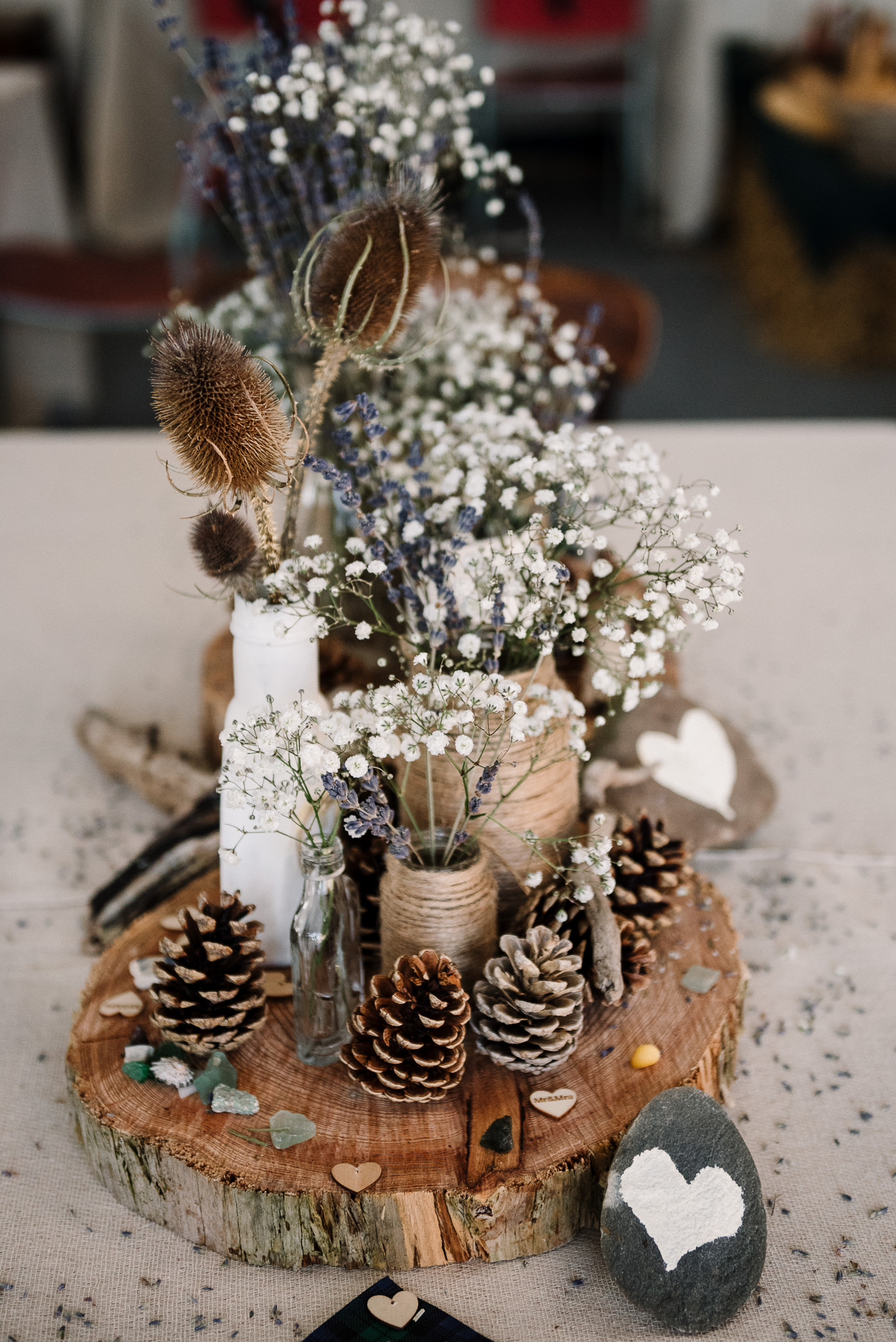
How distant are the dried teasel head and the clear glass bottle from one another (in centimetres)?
21

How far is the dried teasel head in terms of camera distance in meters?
0.86

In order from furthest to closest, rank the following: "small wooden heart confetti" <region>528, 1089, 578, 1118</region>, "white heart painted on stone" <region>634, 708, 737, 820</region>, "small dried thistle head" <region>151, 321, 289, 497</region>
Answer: "white heart painted on stone" <region>634, 708, 737, 820</region> → "small wooden heart confetti" <region>528, 1089, 578, 1118</region> → "small dried thistle head" <region>151, 321, 289, 497</region>

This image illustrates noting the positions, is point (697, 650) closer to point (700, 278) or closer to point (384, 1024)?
point (384, 1024)

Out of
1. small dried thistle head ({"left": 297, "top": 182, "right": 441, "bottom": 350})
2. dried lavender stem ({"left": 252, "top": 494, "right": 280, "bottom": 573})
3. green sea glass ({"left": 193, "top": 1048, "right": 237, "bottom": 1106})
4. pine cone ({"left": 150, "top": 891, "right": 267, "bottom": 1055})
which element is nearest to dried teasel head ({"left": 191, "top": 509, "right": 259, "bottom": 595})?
dried lavender stem ({"left": 252, "top": 494, "right": 280, "bottom": 573})

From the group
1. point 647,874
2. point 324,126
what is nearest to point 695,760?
point 647,874

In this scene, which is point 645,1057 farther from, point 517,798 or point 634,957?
point 517,798

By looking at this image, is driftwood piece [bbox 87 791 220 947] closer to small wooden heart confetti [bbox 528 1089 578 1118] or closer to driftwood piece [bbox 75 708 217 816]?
driftwood piece [bbox 75 708 217 816]

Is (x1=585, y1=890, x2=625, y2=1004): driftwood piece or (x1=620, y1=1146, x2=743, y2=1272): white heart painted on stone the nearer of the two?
(x1=620, y1=1146, x2=743, y2=1272): white heart painted on stone

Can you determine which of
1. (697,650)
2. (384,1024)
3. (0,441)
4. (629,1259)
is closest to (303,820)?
(384,1024)

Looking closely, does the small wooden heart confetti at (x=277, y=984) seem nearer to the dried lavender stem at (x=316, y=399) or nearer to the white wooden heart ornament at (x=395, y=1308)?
the white wooden heart ornament at (x=395, y=1308)

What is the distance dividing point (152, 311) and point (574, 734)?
260 centimetres

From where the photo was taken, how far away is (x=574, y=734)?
920 mm

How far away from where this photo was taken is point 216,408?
790mm

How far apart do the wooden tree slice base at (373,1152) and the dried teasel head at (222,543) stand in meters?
0.38
